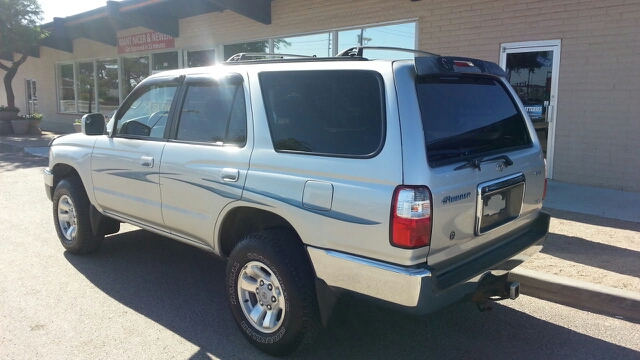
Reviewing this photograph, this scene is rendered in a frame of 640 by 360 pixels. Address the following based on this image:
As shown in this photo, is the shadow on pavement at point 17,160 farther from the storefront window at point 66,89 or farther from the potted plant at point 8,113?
the storefront window at point 66,89

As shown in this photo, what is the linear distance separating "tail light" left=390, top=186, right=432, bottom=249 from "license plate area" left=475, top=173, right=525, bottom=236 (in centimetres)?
50

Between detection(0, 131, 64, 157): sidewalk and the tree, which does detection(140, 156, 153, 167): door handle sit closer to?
detection(0, 131, 64, 157): sidewalk

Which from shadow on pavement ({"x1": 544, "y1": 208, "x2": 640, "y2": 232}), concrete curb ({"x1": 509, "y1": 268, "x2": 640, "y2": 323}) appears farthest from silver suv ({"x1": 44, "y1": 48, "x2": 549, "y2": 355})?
shadow on pavement ({"x1": 544, "y1": 208, "x2": 640, "y2": 232})

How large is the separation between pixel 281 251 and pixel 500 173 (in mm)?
1448

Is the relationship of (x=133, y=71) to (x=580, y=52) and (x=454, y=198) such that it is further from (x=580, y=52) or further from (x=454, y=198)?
(x=454, y=198)

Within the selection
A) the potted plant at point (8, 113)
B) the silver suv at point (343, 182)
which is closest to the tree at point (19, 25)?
the potted plant at point (8, 113)

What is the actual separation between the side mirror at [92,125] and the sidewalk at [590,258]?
3.93m

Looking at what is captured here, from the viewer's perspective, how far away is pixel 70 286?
456cm

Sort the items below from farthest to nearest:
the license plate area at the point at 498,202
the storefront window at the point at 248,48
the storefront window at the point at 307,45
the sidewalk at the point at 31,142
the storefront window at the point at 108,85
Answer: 1. the storefront window at the point at 108,85
2. the sidewalk at the point at 31,142
3. the storefront window at the point at 248,48
4. the storefront window at the point at 307,45
5. the license plate area at the point at 498,202

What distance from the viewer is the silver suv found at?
2.79m

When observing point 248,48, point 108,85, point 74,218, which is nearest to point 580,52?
point 74,218

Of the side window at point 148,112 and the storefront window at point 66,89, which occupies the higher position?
the storefront window at point 66,89

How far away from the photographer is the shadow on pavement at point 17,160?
11570 millimetres

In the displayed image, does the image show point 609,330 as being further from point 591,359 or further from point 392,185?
point 392,185
